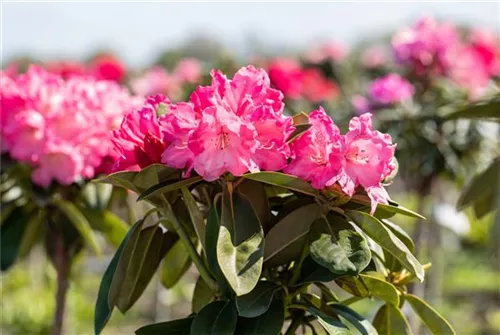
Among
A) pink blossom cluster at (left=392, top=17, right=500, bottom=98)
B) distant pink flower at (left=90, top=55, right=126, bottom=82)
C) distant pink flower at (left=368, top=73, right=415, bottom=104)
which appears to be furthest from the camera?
distant pink flower at (left=90, top=55, right=126, bottom=82)

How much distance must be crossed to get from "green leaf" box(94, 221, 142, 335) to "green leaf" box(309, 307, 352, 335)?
1.15ft

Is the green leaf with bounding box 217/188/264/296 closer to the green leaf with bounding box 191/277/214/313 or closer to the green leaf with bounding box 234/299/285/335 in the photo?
the green leaf with bounding box 234/299/285/335

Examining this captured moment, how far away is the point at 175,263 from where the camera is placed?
169 cm

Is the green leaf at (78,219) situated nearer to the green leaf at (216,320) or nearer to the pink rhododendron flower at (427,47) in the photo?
the green leaf at (216,320)

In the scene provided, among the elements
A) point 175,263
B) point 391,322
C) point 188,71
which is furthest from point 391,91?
point 188,71

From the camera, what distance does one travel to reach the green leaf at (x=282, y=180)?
1.29 meters

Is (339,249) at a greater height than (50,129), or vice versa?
(339,249)

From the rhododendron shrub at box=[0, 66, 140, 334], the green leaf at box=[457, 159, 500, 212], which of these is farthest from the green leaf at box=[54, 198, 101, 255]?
the green leaf at box=[457, 159, 500, 212]

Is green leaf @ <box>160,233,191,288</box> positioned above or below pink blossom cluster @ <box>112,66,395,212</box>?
below

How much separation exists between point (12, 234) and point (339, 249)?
114 cm

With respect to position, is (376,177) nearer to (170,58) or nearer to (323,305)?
(323,305)

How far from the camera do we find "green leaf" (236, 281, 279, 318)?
4.16 feet

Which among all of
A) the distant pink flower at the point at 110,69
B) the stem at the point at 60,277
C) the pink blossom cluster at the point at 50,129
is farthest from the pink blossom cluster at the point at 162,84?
the pink blossom cluster at the point at 50,129

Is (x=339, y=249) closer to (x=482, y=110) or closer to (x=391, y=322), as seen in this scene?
(x=391, y=322)
